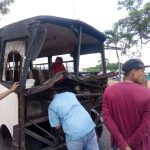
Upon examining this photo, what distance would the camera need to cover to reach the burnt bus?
15.9ft

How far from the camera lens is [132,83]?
3307 mm

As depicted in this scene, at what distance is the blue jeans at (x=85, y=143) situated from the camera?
437 centimetres

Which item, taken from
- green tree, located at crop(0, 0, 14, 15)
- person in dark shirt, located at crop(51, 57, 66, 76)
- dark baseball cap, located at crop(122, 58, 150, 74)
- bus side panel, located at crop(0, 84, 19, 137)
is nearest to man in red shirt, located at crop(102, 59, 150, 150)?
dark baseball cap, located at crop(122, 58, 150, 74)

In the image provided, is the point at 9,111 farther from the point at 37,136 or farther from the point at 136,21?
the point at 136,21

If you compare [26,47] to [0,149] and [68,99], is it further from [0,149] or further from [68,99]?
[0,149]

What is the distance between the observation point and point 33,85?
5.18 meters

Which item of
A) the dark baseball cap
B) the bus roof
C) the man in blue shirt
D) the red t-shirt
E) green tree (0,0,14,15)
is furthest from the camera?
green tree (0,0,14,15)

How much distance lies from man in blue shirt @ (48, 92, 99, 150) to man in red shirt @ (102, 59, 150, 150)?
0.99 metres

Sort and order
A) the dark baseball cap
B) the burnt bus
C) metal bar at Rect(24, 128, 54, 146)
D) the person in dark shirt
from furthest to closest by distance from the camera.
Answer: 1. the person in dark shirt
2. metal bar at Rect(24, 128, 54, 146)
3. the burnt bus
4. the dark baseball cap

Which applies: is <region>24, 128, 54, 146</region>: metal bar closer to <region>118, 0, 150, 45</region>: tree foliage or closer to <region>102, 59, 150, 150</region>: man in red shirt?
<region>102, 59, 150, 150</region>: man in red shirt

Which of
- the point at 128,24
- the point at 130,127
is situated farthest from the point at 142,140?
the point at 128,24

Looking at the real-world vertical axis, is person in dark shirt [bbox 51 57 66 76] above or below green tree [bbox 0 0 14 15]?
below

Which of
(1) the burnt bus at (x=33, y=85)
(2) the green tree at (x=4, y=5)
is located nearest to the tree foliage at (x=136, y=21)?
(2) the green tree at (x=4, y=5)

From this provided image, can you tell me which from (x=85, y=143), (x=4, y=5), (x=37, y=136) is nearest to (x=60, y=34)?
(x=37, y=136)
